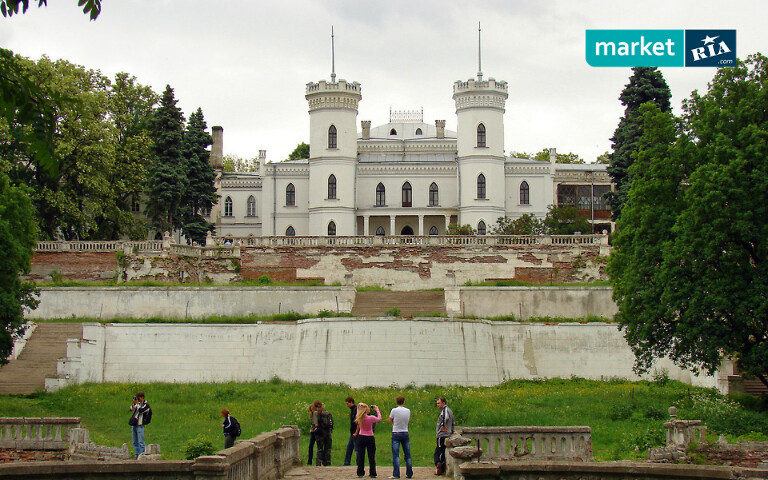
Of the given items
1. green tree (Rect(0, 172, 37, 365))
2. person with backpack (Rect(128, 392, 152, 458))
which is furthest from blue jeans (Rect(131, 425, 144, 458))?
green tree (Rect(0, 172, 37, 365))

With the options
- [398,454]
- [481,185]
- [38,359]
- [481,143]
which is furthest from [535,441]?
[481,143]

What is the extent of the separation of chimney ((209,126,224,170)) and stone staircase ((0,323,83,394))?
3619cm

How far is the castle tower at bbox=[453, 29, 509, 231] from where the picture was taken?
209 feet

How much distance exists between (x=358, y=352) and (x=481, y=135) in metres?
29.9

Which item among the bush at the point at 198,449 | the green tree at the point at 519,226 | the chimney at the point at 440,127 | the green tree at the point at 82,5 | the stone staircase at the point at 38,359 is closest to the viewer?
the green tree at the point at 82,5

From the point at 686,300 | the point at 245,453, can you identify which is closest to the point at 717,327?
the point at 686,300

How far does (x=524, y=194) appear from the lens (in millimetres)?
65312

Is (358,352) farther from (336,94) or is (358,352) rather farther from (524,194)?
(524,194)

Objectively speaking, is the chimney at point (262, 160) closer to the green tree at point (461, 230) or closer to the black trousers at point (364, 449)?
the green tree at point (461, 230)

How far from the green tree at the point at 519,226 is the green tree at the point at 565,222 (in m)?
0.59

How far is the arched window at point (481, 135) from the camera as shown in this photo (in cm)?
6419

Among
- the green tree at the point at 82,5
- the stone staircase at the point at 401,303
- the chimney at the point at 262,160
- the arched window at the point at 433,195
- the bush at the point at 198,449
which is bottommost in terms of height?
the bush at the point at 198,449

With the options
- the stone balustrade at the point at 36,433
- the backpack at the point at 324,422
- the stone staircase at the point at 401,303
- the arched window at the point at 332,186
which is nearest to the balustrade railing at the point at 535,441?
the backpack at the point at 324,422

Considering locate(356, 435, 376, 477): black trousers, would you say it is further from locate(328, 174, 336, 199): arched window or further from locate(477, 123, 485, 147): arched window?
locate(477, 123, 485, 147): arched window
